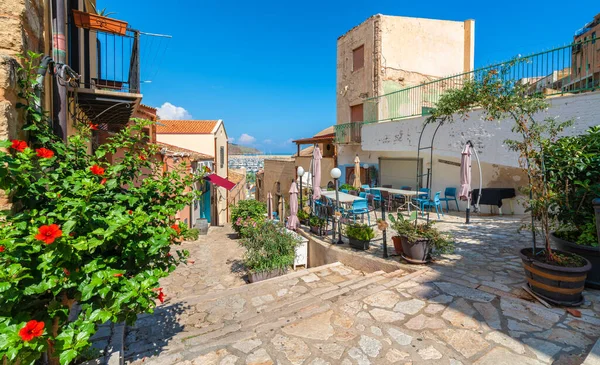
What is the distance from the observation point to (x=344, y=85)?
21.2 m

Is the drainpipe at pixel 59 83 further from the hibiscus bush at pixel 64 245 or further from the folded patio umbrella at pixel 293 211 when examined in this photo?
the folded patio umbrella at pixel 293 211

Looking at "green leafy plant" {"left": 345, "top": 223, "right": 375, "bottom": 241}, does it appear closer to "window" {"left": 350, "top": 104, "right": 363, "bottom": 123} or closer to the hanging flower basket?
the hanging flower basket

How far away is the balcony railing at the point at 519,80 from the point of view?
24.8 feet

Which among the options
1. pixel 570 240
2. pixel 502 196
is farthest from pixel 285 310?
pixel 502 196

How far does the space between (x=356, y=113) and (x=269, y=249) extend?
581 inches

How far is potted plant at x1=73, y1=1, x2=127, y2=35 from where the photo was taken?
557 centimetres

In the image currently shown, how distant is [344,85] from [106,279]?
21082 mm

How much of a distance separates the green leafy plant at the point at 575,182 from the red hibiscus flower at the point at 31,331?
603 cm

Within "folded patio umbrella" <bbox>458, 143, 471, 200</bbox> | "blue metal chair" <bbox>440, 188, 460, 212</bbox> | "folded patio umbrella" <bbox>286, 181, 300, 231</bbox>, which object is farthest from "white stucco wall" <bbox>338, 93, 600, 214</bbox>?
"folded patio umbrella" <bbox>286, 181, 300, 231</bbox>

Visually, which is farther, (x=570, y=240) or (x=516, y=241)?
(x=516, y=241)

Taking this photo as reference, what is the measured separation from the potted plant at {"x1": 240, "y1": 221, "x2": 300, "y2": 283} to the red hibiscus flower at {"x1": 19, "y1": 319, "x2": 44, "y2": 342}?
5759 millimetres

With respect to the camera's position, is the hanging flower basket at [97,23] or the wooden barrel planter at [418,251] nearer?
the hanging flower basket at [97,23]

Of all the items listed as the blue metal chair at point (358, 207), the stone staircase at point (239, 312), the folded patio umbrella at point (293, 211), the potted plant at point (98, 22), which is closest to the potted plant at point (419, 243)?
the stone staircase at point (239, 312)

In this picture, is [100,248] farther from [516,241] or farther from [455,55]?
[455,55]
